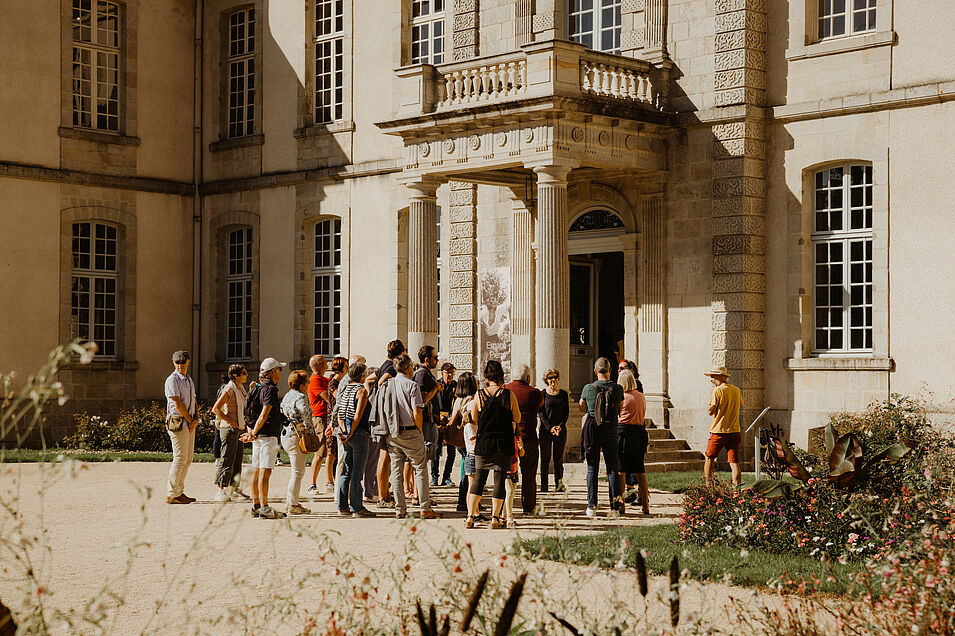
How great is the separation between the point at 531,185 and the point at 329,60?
6126mm

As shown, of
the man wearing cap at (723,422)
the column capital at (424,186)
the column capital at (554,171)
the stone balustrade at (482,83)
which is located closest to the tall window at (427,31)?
the stone balustrade at (482,83)

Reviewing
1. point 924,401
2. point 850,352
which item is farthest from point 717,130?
point 924,401

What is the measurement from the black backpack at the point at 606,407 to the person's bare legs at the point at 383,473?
2170 mm

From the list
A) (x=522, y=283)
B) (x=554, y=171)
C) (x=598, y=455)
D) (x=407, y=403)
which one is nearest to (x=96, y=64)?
(x=522, y=283)

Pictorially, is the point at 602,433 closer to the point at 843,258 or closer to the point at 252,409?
the point at 252,409

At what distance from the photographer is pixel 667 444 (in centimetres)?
1750

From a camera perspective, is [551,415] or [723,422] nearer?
[551,415]

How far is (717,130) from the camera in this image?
17.6 meters

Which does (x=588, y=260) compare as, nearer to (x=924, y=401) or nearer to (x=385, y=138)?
(x=385, y=138)

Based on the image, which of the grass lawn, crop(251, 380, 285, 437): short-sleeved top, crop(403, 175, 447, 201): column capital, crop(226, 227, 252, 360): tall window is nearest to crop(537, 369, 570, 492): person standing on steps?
crop(251, 380, 285, 437): short-sleeved top

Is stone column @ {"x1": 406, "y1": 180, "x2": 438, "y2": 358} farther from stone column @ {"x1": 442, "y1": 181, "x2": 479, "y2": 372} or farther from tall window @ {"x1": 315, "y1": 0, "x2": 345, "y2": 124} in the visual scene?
tall window @ {"x1": 315, "y1": 0, "x2": 345, "y2": 124}

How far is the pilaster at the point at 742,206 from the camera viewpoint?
17.2 m

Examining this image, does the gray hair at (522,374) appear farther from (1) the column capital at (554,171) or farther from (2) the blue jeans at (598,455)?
(1) the column capital at (554,171)

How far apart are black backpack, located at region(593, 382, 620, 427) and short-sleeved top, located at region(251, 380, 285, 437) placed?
9.98 ft
